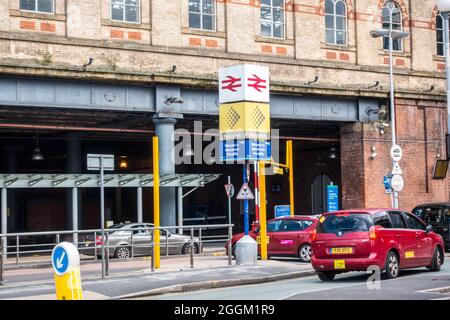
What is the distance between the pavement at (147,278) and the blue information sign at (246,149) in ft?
9.84

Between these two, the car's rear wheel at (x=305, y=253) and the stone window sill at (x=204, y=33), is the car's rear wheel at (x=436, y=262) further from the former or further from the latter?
the stone window sill at (x=204, y=33)

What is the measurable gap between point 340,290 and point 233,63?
16.2 m

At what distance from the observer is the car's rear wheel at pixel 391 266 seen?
17594 mm

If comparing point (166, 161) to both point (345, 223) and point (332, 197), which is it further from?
point (345, 223)

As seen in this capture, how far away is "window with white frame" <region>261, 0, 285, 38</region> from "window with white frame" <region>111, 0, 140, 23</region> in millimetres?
5348

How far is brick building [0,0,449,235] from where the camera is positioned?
2664 cm

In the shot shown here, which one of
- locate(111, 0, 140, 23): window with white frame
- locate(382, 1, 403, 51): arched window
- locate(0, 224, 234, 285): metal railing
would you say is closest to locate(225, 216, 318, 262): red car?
locate(0, 224, 234, 285): metal railing

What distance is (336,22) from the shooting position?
33.8m

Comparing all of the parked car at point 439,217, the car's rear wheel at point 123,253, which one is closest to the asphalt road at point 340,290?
the car's rear wheel at point 123,253

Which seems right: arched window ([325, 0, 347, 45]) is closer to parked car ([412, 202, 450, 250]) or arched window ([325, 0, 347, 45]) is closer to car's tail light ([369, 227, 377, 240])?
parked car ([412, 202, 450, 250])
